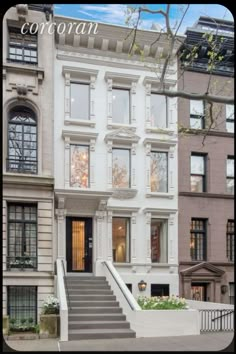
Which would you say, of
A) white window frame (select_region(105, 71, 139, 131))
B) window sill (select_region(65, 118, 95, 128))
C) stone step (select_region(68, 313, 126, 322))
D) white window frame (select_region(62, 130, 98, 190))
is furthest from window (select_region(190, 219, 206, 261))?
window sill (select_region(65, 118, 95, 128))

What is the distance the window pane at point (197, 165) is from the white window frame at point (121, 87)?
237 centimetres

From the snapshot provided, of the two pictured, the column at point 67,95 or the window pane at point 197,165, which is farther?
the window pane at point 197,165

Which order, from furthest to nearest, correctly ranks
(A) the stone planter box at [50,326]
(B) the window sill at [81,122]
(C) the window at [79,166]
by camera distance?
(C) the window at [79,166], (B) the window sill at [81,122], (A) the stone planter box at [50,326]

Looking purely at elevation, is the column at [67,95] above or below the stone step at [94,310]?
above

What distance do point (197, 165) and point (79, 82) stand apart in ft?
16.0

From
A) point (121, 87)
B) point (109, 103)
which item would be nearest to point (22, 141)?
point (109, 103)

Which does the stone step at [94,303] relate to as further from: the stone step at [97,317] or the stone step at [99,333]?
the stone step at [99,333]

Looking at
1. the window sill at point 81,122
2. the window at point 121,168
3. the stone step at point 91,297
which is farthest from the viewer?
the window at point 121,168

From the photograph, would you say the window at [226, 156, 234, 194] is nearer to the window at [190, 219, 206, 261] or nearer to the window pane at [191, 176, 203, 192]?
the window pane at [191, 176, 203, 192]

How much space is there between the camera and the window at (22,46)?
13288 mm

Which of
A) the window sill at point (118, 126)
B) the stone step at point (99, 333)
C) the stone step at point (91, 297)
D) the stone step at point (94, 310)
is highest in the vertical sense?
the window sill at point (118, 126)

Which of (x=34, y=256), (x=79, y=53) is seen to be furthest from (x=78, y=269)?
(x=79, y=53)

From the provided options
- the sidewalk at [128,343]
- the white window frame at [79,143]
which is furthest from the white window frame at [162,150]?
the sidewalk at [128,343]

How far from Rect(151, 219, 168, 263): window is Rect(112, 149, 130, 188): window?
5.35 ft
